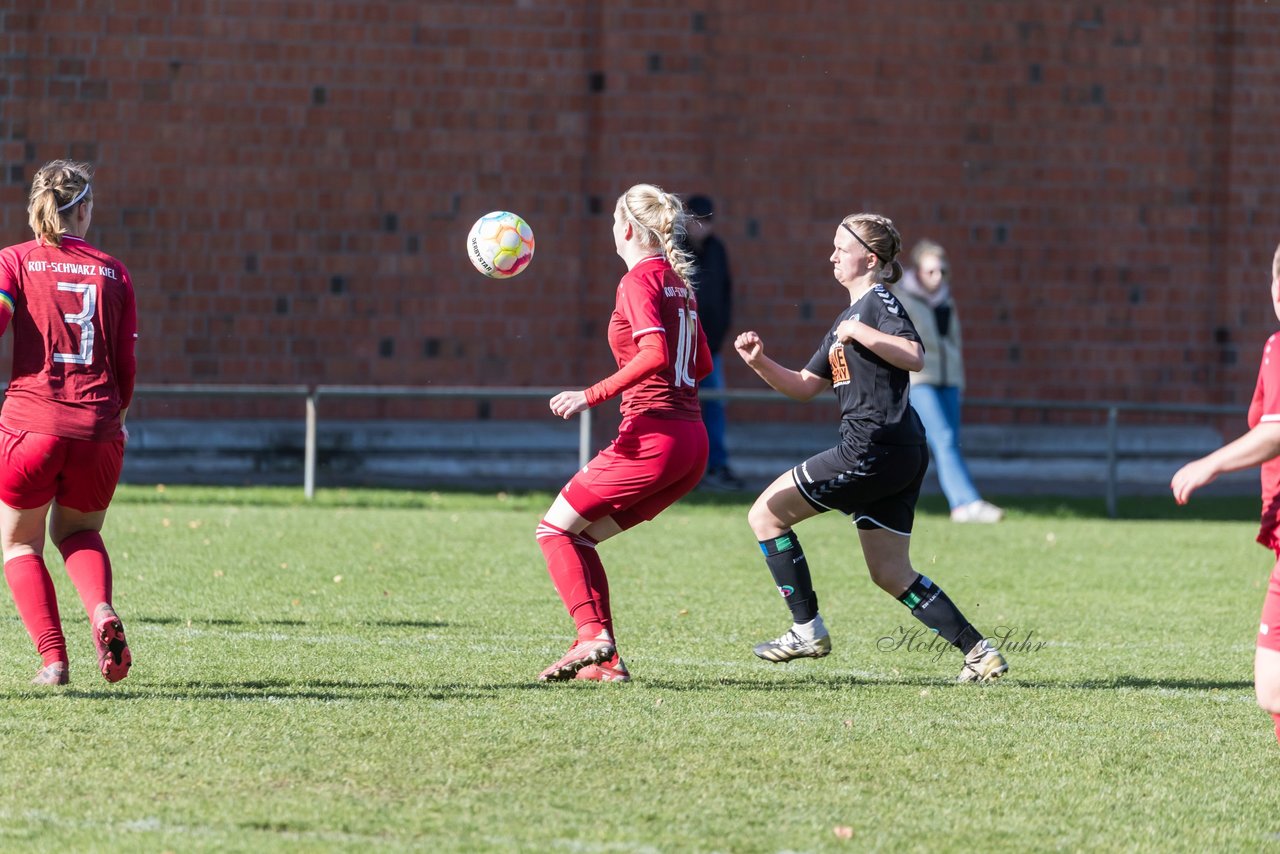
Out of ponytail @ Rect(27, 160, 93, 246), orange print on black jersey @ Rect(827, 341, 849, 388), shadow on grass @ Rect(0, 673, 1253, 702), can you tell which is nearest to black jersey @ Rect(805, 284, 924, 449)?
orange print on black jersey @ Rect(827, 341, 849, 388)

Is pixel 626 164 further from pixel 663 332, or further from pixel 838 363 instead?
pixel 663 332

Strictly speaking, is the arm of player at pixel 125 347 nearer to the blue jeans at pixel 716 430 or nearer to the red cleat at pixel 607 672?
the red cleat at pixel 607 672

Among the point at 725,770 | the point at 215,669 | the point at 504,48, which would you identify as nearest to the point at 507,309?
the point at 504,48

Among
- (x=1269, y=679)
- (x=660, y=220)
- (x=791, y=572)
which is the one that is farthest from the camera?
(x=791, y=572)

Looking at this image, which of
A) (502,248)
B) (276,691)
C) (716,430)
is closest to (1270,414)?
(276,691)

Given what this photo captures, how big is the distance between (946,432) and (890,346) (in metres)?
6.86

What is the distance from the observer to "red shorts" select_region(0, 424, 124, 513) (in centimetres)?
616

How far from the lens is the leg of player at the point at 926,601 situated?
6820mm

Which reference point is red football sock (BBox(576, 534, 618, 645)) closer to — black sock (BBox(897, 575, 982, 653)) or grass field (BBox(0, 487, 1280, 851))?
grass field (BBox(0, 487, 1280, 851))

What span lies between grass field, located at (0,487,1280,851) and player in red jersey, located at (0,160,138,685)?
315mm

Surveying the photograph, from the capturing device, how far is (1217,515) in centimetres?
1453

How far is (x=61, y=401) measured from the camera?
6.18m

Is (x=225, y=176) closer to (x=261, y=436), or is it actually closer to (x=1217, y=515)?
(x=261, y=436)

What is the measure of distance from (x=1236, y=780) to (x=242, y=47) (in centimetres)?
1256
